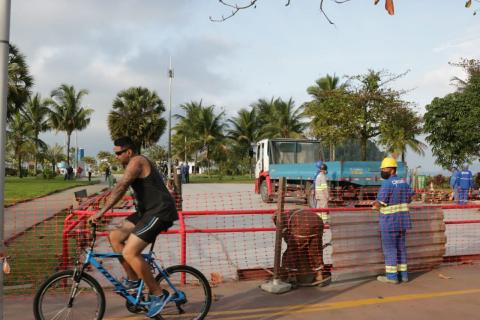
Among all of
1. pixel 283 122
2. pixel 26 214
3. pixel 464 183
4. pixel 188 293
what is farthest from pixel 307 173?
pixel 283 122

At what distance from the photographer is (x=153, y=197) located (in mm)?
4512

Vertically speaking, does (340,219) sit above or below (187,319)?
above

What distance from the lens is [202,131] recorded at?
177 feet

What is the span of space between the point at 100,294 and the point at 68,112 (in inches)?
1991

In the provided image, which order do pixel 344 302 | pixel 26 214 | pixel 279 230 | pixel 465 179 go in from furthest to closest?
pixel 465 179 < pixel 26 214 < pixel 279 230 < pixel 344 302

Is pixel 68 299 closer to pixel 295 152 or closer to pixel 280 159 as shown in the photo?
pixel 280 159

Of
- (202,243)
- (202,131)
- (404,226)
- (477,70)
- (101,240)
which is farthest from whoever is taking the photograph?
(202,131)

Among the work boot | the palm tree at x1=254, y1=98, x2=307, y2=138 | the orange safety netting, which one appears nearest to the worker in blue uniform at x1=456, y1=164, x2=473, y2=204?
the orange safety netting

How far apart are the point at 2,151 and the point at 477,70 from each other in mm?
28635

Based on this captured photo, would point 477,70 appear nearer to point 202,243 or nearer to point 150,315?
point 202,243

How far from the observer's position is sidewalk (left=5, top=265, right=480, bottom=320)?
199 inches

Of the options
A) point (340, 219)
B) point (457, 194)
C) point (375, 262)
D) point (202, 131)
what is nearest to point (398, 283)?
point (375, 262)

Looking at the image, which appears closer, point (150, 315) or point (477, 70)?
point (150, 315)

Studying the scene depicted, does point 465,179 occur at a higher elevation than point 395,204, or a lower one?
higher
